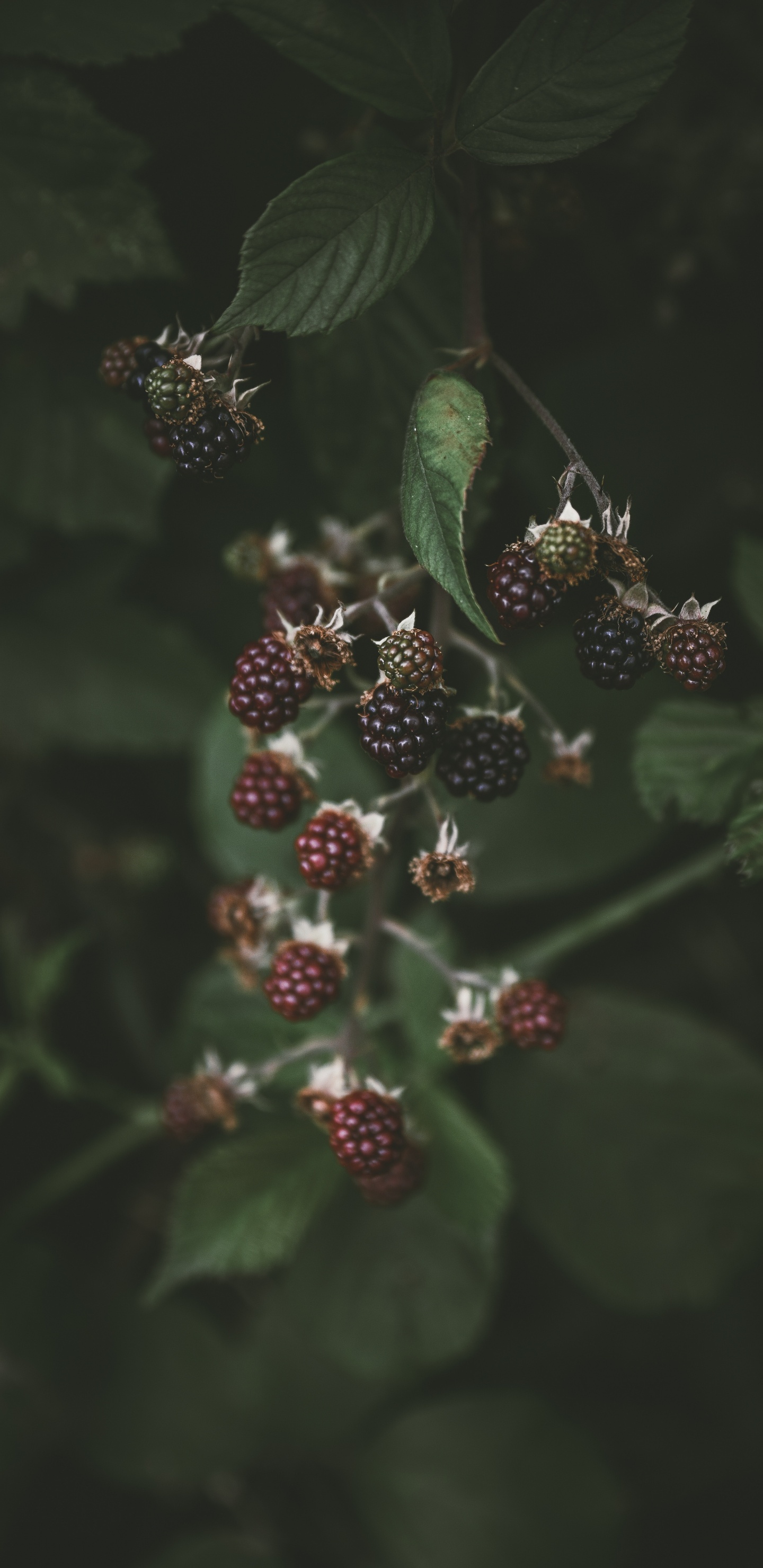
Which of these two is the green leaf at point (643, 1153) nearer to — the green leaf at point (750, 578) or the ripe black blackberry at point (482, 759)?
the green leaf at point (750, 578)

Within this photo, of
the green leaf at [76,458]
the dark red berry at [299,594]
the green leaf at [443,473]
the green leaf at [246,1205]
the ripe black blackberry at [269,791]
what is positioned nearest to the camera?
the green leaf at [443,473]

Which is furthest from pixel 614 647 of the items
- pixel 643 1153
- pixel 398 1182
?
pixel 643 1153

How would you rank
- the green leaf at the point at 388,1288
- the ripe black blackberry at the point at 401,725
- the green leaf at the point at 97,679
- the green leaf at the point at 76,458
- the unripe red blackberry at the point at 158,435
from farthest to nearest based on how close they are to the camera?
the green leaf at the point at 97,679 → the green leaf at the point at 388,1288 → the green leaf at the point at 76,458 → the unripe red blackberry at the point at 158,435 → the ripe black blackberry at the point at 401,725

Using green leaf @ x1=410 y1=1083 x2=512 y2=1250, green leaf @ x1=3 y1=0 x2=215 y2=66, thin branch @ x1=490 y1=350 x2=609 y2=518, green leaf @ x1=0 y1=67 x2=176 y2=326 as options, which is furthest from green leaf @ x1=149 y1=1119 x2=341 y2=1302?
green leaf @ x1=3 y1=0 x2=215 y2=66

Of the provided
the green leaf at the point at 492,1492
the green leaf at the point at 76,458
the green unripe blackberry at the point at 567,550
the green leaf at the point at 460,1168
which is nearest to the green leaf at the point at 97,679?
the green leaf at the point at 76,458

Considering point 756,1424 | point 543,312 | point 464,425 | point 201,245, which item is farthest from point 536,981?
point 756,1424

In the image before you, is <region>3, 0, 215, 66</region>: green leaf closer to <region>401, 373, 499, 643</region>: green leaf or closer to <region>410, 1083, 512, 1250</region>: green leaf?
<region>401, 373, 499, 643</region>: green leaf

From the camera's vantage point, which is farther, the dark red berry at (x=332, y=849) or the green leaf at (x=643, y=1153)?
the green leaf at (x=643, y=1153)
